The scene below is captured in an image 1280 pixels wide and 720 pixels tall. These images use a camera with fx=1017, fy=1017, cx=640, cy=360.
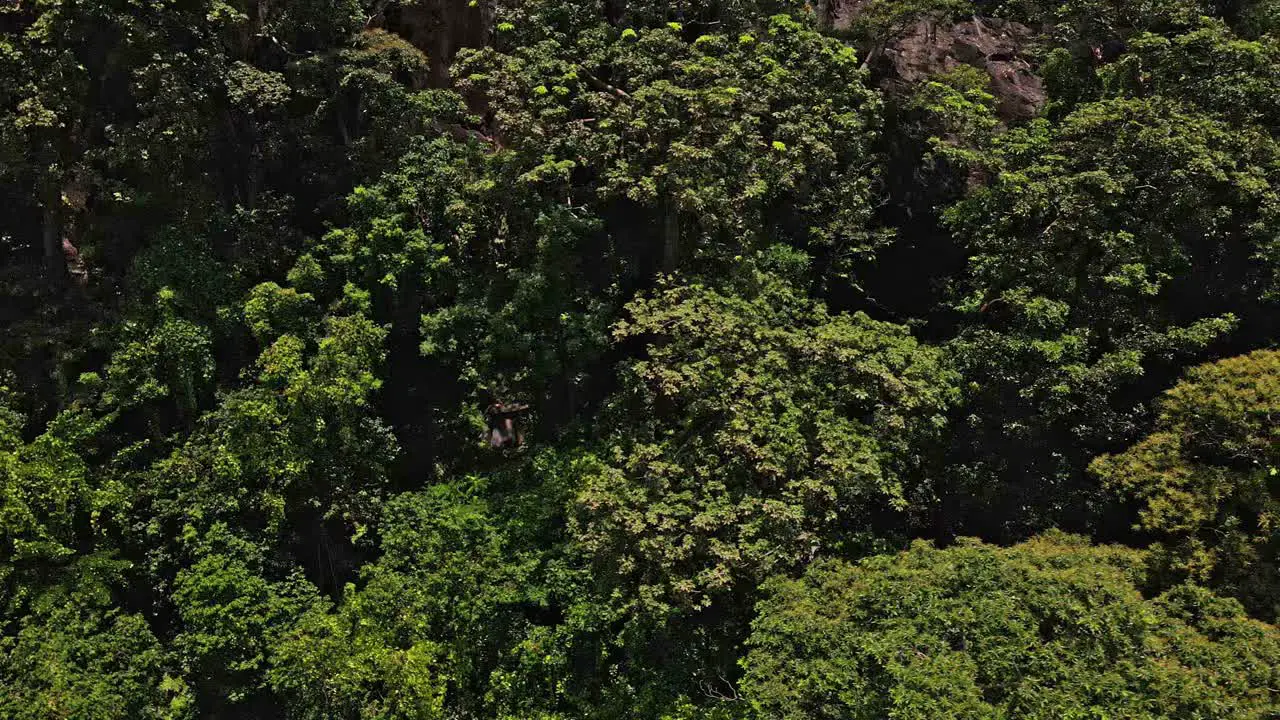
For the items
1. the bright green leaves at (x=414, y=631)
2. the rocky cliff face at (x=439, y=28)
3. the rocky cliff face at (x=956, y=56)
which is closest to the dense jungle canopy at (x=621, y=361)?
the bright green leaves at (x=414, y=631)

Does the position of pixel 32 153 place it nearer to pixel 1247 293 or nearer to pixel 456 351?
pixel 456 351

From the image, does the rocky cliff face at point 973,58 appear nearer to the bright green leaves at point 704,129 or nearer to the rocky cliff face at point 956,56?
the rocky cliff face at point 956,56

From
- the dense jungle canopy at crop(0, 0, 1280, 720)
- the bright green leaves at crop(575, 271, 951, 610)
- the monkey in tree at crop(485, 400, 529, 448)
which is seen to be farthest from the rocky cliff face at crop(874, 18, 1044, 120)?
the monkey in tree at crop(485, 400, 529, 448)

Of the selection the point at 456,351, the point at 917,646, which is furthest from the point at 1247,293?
the point at 456,351

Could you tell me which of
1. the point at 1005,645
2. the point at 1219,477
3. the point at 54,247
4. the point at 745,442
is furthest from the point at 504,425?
the point at 1219,477

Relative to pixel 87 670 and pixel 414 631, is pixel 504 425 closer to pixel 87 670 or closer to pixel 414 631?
pixel 414 631
